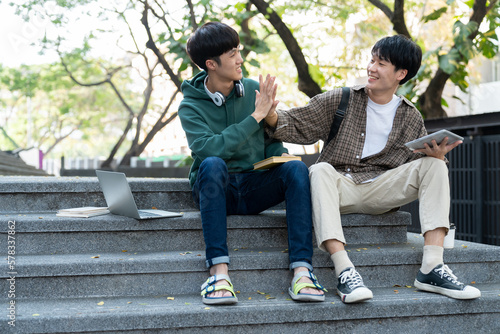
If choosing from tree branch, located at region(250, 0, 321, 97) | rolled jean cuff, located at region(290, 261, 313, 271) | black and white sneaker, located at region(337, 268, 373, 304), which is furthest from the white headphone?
tree branch, located at region(250, 0, 321, 97)

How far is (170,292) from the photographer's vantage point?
278 cm

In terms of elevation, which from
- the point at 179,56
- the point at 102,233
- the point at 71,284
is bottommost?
the point at 71,284

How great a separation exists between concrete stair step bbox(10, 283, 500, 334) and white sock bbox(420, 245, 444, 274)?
0.45 ft

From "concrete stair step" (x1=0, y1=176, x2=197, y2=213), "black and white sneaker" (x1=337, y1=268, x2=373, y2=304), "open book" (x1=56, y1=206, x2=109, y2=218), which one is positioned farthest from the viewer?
"concrete stair step" (x1=0, y1=176, x2=197, y2=213)

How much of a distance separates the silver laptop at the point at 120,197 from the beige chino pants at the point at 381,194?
886 millimetres

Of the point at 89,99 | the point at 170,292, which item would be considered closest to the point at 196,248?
the point at 170,292

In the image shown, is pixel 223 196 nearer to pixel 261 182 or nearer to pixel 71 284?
pixel 261 182

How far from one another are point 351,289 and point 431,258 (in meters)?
0.55

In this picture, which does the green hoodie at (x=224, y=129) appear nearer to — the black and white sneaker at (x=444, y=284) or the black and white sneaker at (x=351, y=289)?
the black and white sneaker at (x=351, y=289)

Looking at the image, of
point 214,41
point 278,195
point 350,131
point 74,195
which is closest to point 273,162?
point 278,195

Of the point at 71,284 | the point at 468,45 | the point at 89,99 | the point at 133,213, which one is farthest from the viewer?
the point at 89,99

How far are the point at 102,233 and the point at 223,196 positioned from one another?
0.80m

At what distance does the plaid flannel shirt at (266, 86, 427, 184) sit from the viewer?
330cm

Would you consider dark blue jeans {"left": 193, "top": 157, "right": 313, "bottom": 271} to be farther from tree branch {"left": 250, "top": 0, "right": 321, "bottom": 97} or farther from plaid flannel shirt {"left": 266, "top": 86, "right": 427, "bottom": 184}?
tree branch {"left": 250, "top": 0, "right": 321, "bottom": 97}
